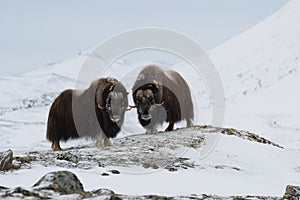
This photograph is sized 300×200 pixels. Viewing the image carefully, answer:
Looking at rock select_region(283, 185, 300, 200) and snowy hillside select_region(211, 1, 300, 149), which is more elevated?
snowy hillside select_region(211, 1, 300, 149)

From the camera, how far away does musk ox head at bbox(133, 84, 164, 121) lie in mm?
9445

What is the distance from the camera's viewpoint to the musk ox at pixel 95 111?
8.55 meters

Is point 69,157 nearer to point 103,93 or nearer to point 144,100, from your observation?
point 103,93

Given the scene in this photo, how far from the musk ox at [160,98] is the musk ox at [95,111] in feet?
2.78

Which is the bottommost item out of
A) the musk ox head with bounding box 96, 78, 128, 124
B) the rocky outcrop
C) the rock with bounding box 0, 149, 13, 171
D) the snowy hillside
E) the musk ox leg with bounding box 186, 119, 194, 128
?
the rocky outcrop

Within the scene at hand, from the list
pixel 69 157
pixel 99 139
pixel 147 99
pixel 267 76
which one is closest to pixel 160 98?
pixel 147 99

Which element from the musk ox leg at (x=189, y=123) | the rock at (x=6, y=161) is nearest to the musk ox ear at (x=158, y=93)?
the musk ox leg at (x=189, y=123)

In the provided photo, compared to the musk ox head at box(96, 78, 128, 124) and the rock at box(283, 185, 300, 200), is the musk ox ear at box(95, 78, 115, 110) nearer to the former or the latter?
the musk ox head at box(96, 78, 128, 124)

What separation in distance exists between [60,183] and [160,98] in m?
5.32

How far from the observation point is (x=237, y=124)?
69.9ft

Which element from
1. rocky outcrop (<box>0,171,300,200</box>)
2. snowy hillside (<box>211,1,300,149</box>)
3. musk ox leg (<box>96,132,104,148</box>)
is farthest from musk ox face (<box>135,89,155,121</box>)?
snowy hillside (<box>211,1,300,149</box>)

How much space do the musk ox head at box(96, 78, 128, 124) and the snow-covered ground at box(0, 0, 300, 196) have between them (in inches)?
51.7

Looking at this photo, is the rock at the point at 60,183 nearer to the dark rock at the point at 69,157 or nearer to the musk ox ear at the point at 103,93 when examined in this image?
the dark rock at the point at 69,157

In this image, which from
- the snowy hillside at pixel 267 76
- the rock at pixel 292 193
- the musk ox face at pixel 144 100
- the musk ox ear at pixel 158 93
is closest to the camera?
the rock at pixel 292 193
